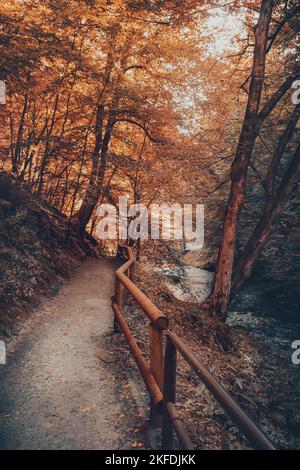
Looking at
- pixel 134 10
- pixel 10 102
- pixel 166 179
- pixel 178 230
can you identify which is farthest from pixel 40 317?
pixel 178 230

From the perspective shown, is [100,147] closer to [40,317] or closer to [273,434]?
[40,317]

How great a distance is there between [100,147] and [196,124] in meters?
4.46

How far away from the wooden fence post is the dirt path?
0.52m

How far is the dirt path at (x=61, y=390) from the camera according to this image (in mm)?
3518

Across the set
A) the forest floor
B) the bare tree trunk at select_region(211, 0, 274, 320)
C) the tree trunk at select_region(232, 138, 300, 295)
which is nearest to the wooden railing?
the forest floor

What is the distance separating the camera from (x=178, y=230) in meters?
17.9

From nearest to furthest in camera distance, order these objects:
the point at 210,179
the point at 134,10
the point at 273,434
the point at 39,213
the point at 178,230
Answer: the point at 273,434, the point at 134,10, the point at 39,213, the point at 210,179, the point at 178,230

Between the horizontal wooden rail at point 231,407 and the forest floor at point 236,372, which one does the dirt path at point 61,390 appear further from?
the horizontal wooden rail at point 231,407

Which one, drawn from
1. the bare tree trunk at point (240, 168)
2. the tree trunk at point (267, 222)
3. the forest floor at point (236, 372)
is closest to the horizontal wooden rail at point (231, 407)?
the forest floor at point (236, 372)

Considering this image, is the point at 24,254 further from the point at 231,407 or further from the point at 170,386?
the point at 231,407

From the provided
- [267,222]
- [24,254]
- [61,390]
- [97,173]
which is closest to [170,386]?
[61,390]

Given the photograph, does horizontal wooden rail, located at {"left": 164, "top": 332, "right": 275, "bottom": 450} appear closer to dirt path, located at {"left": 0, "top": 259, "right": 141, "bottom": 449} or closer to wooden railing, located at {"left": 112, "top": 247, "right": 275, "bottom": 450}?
wooden railing, located at {"left": 112, "top": 247, "right": 275, "bottom": 450}

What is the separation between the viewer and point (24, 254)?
8.45 meters

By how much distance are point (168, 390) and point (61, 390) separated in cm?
192
